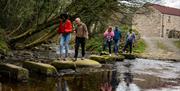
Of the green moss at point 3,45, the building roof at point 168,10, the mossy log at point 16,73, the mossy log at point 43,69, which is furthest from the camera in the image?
the building roof at point 168,10

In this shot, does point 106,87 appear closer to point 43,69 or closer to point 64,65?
point 43,69

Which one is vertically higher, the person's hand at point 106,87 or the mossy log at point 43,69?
→ the mossy log at point 43,69

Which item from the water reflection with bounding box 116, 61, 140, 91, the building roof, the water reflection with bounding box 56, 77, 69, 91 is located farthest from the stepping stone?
the building roof

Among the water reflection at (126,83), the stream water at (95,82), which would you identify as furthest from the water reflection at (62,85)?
the water reflection at (126,83)

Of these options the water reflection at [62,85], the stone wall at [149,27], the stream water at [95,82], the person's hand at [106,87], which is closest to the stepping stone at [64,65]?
the stream water at [95,82]

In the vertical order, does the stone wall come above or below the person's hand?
above

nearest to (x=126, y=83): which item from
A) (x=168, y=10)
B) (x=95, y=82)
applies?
(x=95, y=82)

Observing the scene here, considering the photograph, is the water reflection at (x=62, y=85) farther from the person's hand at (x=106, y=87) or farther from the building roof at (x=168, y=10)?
the building roof at (x=168, y=10)

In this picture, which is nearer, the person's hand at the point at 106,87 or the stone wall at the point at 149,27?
the person's hand at the point at 106,87

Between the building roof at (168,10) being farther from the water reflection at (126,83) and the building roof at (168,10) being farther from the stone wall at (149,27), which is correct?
the water reflection at (126,83)

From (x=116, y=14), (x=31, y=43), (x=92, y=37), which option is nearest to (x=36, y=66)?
(x=116, y=14)

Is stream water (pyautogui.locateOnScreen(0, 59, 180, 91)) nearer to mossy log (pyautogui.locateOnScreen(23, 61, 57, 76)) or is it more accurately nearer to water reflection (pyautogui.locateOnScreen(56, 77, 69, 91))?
water reflection (pyautogui.locateOnScreen(56, 77, 69, 91))

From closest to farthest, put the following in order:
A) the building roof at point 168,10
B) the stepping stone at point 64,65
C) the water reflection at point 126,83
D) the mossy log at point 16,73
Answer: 1. the water reflection at point 126,83
2. the mossy log at point 16,73
3. the stepping stone at point 64,65
4. the building roof at point 168,10

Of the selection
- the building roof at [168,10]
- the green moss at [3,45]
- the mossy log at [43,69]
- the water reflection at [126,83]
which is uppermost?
the building roof at [168,10]
